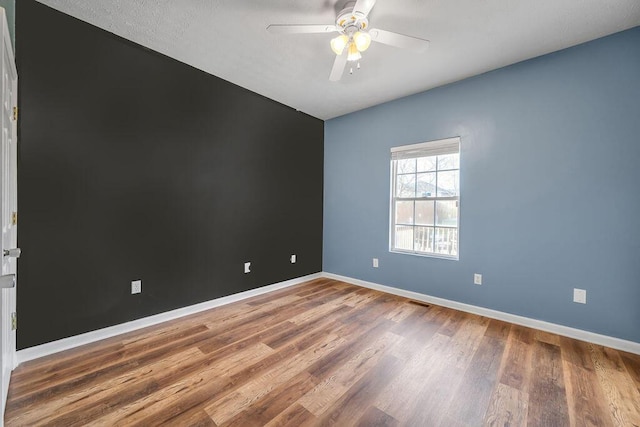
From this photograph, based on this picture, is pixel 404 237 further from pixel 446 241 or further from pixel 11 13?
pixel 11 13

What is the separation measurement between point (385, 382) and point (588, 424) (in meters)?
1.07

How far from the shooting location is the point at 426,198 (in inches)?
130

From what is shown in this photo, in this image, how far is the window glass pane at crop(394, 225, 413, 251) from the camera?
136 inches

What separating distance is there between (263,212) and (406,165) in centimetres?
202

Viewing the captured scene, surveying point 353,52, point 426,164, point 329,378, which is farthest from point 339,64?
point 329,378

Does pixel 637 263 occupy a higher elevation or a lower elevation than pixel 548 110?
lower

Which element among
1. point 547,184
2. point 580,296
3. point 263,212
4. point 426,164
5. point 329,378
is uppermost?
point 426,164

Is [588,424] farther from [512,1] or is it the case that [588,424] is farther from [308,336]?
[512,1]

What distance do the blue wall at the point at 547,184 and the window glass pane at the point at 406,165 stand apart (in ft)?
0.87

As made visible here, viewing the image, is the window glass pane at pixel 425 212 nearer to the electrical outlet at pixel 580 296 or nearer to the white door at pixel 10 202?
the electrical outlet at pixel 580 296

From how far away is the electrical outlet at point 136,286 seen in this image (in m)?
2.40

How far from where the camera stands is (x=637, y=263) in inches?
82.8

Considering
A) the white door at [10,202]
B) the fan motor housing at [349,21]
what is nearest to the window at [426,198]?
the fan motor housing at [349,21]

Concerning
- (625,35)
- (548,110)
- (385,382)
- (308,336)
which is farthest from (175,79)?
(625,35)
